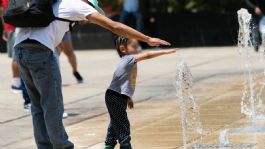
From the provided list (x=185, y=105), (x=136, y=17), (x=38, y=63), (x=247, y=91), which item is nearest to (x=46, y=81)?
(x=38, y=63)

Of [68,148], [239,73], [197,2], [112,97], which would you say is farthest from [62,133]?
[197,2]

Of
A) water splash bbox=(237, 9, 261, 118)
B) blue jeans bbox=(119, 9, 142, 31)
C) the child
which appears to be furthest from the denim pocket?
blue jeans bbox=(119, 9, 142, 31)

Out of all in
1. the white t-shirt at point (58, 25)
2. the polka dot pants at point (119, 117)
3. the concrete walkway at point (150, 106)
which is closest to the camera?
the white t-shirt at point (58, 25)

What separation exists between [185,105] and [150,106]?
148 cm

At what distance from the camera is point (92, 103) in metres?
11.1

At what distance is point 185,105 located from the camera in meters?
9.15

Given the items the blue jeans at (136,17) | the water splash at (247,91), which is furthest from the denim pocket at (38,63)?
the blue jeans at (136,17)

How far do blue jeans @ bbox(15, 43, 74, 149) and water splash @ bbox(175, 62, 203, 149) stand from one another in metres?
1.33

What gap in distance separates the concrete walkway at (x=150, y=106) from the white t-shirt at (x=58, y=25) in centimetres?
176

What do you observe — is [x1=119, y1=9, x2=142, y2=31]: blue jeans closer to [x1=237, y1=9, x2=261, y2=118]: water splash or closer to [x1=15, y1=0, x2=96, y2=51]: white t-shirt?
[x1=237, y1=9, x2=261, y2=118]: water splash

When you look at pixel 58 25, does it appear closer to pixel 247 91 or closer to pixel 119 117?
pixel 119 117

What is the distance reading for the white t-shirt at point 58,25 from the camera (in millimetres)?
5977

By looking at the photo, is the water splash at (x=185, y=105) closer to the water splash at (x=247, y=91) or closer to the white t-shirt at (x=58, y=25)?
the water splash at (x=247, y=91)

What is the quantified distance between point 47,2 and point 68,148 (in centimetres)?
121
